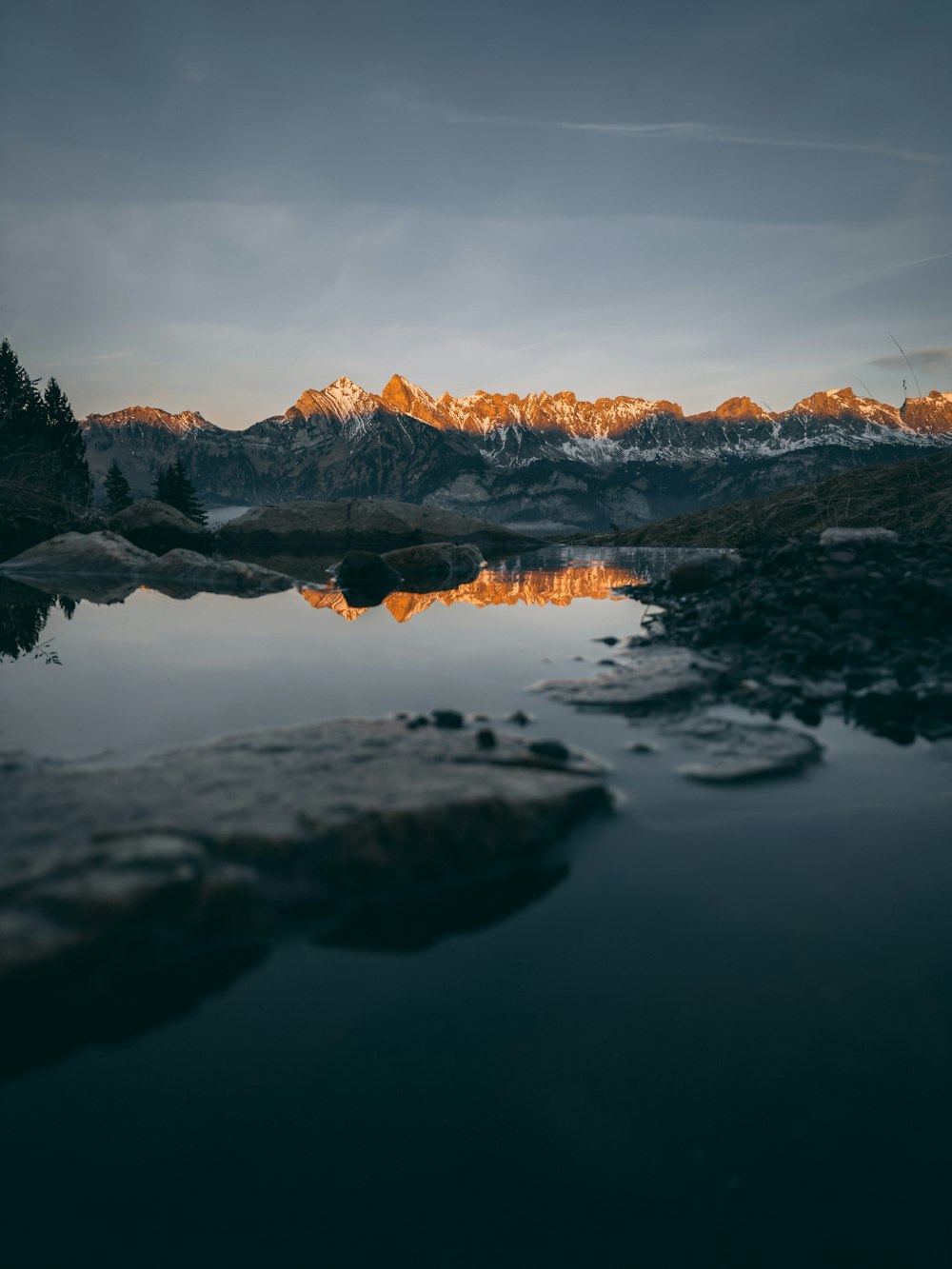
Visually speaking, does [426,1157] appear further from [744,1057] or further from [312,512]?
[312,512]

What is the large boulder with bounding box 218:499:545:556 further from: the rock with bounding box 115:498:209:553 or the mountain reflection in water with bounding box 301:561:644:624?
the mountain reflection in water with bounding box 301:561:644:624

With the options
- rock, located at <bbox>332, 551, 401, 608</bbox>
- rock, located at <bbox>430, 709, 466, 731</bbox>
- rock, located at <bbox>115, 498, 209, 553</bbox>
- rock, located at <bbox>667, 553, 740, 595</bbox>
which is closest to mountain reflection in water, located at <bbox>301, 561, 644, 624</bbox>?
rock, located at <bbox>667, 553, 740, 595</bbox>

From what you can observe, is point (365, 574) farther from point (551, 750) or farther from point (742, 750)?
point (742, 750)

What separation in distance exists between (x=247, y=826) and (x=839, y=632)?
637cm

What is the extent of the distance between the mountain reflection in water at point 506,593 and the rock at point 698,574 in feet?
3.91

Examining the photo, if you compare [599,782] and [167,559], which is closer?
[599,782]

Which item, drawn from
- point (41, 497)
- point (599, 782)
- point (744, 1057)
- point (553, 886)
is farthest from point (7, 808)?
point (41, 497)

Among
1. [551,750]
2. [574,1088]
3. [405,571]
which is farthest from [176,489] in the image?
[574,1088]

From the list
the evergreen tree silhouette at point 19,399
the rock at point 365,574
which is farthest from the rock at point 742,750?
the evergreen tree silhouette at point 19,399

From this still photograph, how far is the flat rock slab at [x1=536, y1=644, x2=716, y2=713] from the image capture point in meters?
5.32

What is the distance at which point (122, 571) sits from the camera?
1504cm

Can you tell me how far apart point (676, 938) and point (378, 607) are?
9.19m

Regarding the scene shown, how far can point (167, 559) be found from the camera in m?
15.1

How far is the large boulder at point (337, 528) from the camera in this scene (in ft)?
90.7
